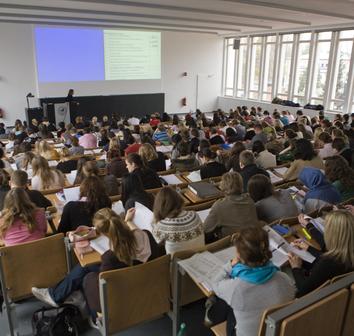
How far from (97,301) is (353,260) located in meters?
1.85

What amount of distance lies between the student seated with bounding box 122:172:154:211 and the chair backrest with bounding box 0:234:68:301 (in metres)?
0.95

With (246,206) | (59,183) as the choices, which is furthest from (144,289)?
(59,183)

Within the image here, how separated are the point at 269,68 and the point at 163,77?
4981 mm

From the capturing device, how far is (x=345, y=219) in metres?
2.41

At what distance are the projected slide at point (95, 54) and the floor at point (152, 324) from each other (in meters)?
12.2

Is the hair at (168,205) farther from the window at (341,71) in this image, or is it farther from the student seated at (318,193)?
the window at (341,71)

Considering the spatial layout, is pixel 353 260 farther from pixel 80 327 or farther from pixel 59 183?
pixel 59 183

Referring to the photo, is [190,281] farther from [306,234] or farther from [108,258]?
[306,234]

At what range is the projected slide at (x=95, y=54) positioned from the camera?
13.6 metres

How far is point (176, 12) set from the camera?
34.4 ft

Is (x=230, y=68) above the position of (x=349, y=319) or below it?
above

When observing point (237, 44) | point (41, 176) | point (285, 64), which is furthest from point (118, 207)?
point (237, 44)

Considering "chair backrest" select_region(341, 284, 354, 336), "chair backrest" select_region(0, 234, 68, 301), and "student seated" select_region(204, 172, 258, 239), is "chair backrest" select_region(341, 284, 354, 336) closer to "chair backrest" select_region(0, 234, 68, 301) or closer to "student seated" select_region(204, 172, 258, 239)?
"student seated" select_region(204, 172, 258, 239)

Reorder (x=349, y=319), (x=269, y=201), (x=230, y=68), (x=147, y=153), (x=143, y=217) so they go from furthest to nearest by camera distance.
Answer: (x=230, y=68) < (x=147, y=153) < (x=269, y=201) < (x=143, y=217) < (x=349, y=319)
